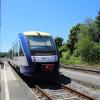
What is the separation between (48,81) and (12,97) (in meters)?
8.31

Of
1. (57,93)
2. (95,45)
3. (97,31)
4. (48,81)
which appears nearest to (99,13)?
(97,31)

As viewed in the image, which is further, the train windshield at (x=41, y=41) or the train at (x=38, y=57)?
the train windshield at (x=41, y=41)

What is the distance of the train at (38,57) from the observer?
63.7 ft

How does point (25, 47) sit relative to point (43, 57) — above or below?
above

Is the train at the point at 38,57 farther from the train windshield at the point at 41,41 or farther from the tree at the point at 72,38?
the tree at the point at 72,38

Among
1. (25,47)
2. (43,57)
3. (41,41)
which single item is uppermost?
(41,41)

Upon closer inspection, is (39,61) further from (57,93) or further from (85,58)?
(85,58)

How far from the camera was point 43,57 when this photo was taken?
19.6 metres

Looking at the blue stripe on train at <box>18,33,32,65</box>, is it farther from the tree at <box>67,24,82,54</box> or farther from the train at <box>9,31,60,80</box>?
the tree at <box>67,24,82,54</box>

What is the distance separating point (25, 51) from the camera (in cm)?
1998

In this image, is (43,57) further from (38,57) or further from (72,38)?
(72,38)

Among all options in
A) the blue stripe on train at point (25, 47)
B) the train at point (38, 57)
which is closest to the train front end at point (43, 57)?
the train at point (38, 57)

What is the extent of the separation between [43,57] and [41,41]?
5.14 ft

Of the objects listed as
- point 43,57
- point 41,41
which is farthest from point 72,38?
point 43,57
